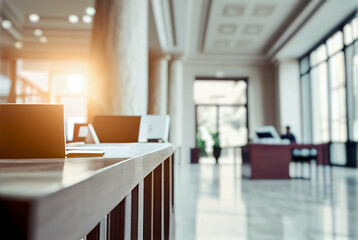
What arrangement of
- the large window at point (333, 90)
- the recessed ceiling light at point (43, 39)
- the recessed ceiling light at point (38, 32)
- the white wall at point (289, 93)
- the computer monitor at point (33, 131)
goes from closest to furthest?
the computer monitor at point (33, 131) → the large window at point (333, 90) → the recessed ceiling light at point (38, 32) → the recessed ceiling light at point (43, 39) → the white wall at point (289, 93)

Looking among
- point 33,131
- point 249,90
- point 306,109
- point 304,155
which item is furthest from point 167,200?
point 249,90

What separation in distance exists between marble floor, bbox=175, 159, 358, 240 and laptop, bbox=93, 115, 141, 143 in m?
0.97

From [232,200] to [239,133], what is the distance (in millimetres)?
10669

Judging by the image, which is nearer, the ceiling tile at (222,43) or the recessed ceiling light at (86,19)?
the recessed ceiling light at (86,19)

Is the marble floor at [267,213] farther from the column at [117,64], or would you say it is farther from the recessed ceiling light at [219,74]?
the recessed ceiling light at [219,74]

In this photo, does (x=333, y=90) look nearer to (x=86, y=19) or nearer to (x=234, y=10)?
(x=234, y=10)

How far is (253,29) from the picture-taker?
11188 millimetres

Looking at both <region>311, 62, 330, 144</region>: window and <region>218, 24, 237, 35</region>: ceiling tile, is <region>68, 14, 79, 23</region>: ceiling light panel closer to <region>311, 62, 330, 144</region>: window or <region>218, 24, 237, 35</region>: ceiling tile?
<region>218, 24, 237, 35</region>: ceiling tile

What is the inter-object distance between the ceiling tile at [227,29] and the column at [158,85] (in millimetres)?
2307

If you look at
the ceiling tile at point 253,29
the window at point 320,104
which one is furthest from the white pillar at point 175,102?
the window at point 320,104

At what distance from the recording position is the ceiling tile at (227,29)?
→ 1091 cm

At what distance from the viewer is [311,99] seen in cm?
1273

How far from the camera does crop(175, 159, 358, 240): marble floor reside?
2953 mm

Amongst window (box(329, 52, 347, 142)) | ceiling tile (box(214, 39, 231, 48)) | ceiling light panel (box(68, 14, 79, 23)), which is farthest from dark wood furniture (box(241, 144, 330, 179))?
ceiling light panel (box(68, 14, 79, 23))
